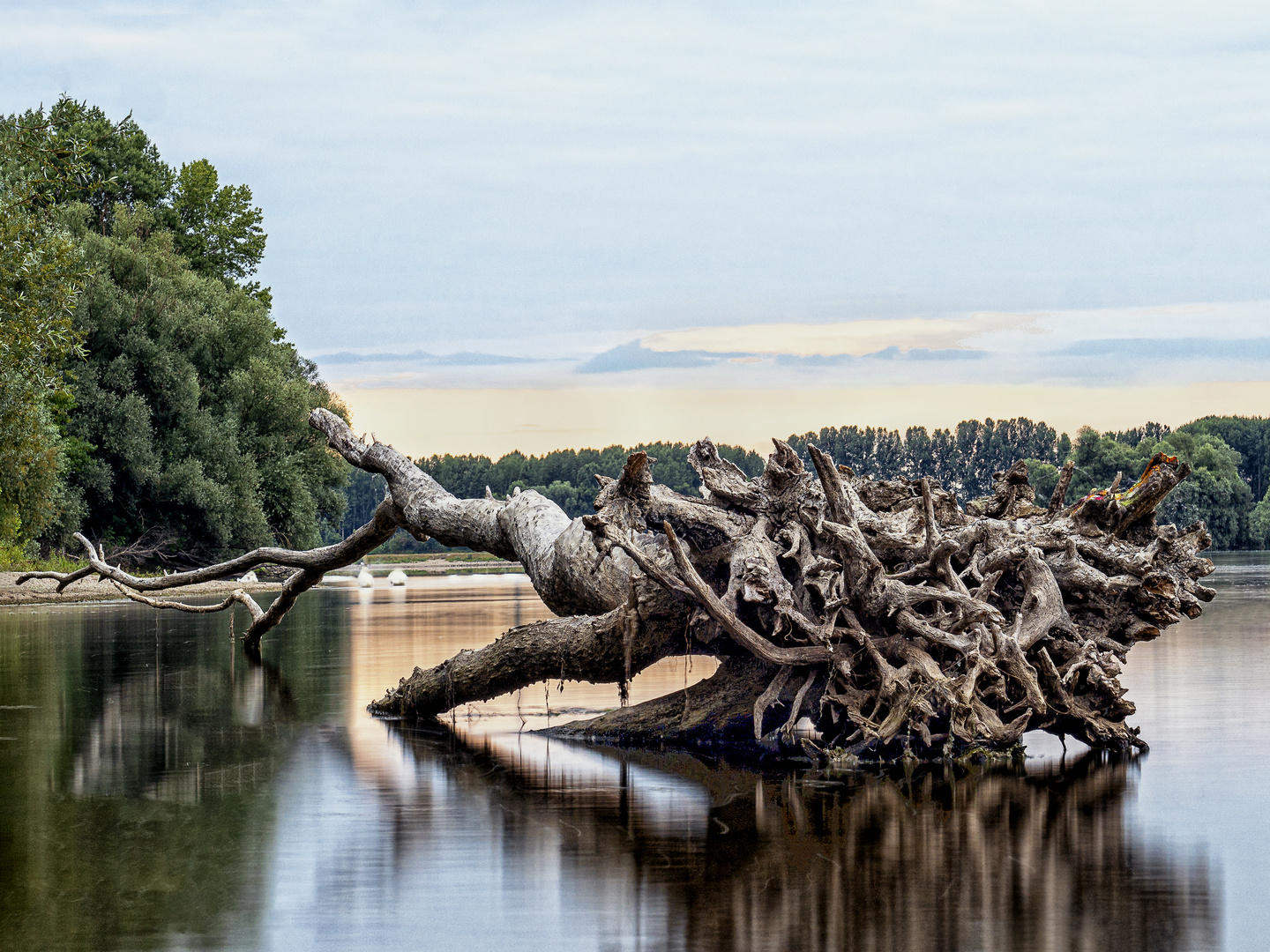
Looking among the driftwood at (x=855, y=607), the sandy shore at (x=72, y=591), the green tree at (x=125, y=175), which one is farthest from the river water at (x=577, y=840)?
the green tree at (x=125, y=175)

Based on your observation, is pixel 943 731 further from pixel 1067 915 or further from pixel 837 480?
pixel 1067 915

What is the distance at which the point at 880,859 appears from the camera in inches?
269


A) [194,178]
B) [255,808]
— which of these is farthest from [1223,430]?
[255,808]

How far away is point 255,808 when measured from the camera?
8.48 metres

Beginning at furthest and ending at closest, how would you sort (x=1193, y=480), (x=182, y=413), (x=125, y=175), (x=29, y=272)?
(x=1193, y=480), (x=125, y=175), (x=182, y=413), (x=29, y=272)

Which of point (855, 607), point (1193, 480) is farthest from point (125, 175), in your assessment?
point (1193, 480)

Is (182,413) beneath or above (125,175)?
beneath

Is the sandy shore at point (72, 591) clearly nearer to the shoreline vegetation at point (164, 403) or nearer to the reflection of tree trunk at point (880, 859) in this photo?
the shoreline vegetation at point (164, 403)

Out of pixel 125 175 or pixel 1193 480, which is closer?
pixel 125 175

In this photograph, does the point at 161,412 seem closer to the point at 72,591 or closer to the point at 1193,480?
the point at 72,591

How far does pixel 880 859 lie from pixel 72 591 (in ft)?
124

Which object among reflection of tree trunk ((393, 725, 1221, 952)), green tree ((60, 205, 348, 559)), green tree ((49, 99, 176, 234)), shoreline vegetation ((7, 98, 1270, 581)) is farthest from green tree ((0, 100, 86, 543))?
green tree ((49, 99, 176, 234))

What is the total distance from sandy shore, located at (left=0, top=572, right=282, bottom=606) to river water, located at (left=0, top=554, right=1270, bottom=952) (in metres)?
24.4

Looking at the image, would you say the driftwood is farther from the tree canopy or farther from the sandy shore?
the tree canopy
